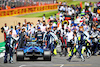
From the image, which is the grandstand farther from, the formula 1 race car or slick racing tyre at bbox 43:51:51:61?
slick racing tyre at bbox 43:51:51:61

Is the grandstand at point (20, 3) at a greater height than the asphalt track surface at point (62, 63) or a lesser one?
greater

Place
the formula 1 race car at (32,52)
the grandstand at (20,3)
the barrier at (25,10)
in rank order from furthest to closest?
1. the barrier at (25,10)
2. the grandstand at (20,3)
3. the formula 1 race car at (32,52)

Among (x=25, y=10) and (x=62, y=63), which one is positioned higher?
(x=25, y=10)

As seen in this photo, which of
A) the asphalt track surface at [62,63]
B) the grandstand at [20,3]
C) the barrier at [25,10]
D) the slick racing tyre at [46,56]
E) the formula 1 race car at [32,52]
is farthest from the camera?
the barrier at [25,10]

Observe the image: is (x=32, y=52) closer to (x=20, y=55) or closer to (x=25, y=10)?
(x=20, y=55)

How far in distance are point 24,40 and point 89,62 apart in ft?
17.0

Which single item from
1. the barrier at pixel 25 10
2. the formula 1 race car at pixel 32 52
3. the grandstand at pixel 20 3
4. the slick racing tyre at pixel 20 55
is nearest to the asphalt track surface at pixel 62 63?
the formula 1 race car at pixel 32 52

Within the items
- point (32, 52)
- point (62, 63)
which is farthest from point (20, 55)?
point (62, 63)

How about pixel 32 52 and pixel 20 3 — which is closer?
pixel 32 52

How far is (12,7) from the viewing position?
2163 inches

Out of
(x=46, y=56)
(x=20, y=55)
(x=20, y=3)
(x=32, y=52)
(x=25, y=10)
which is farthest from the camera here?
(x=25, y=10)

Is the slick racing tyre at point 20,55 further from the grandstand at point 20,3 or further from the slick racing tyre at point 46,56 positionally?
the grandstand at point 20,3

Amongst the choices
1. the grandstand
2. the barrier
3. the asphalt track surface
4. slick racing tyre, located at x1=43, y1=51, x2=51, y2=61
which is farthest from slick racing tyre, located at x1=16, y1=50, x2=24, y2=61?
the barrier

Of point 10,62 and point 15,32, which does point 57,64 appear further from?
point 15,32
